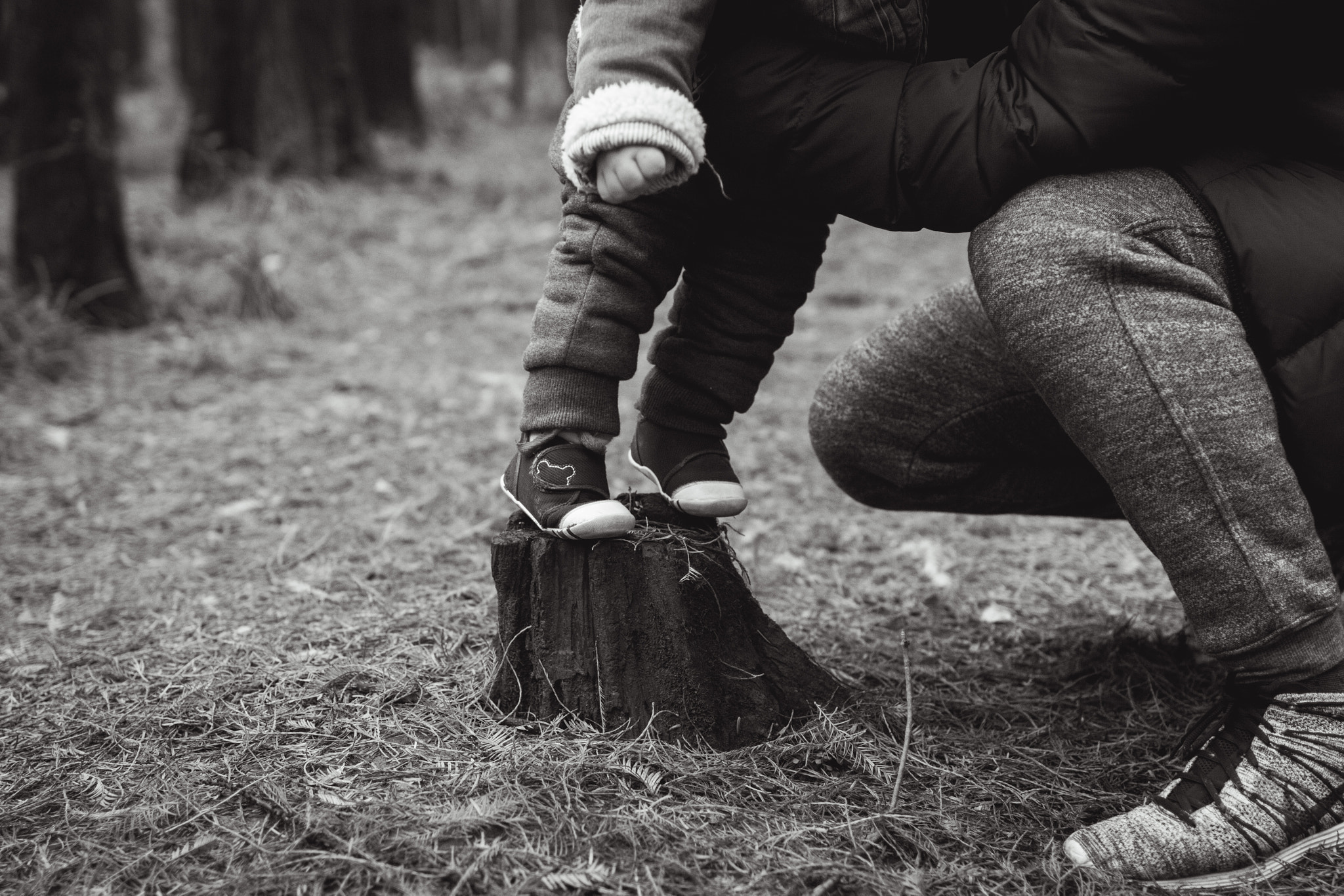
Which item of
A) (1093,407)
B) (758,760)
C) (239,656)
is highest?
(1093,407)

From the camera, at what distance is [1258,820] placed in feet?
5.27

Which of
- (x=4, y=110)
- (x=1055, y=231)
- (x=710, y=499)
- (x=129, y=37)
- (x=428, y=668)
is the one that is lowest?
(x=129, y=37)

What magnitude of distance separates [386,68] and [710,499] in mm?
11119

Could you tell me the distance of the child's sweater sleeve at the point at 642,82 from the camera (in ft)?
5.00

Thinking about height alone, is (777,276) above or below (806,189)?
below

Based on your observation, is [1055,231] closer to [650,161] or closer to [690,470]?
[650,161]

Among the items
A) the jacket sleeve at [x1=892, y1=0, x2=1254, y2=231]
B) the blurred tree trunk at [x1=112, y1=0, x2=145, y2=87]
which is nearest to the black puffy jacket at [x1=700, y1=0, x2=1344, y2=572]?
the jacket sleeve at [x1=892, y1=0, x2=1254, y2=231]

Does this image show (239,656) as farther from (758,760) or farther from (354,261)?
(354,261)

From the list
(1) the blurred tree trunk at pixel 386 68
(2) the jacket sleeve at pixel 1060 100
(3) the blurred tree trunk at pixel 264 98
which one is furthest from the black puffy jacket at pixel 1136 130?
(1) the blurred tree trunk at pixel 386 68

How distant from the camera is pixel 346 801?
5.57ft

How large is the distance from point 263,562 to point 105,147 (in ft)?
10.8

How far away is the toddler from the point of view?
155 cm

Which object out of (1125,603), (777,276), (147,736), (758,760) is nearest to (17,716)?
(147,736)

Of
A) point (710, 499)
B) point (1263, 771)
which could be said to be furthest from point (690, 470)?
point (1263, 771)
